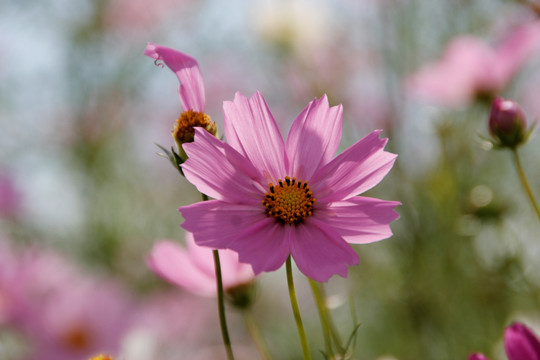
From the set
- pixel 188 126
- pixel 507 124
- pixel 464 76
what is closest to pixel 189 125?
pixel 188 126

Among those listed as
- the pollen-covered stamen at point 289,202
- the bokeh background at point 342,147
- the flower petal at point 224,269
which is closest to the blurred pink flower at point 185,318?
the bokeh background at point 342,147

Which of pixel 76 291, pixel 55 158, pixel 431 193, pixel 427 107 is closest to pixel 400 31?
pixel 427 107

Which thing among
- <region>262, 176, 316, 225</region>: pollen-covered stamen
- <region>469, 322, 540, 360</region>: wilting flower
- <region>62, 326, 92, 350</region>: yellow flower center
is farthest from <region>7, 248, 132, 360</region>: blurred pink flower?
<region>469, 322, 540, 360</region>: wilting flower

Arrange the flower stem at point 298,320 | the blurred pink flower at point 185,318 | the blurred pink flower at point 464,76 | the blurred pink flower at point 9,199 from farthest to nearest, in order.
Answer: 1. the blurred pink flower at point 9,199
2. the blurred pink flower at point 185,318
3. the blurred pink flower at point 464,76
4. the flower stem at point 298,320

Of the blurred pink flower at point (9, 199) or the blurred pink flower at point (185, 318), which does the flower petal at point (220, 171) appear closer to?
the blurred pink flower at point (185, 318)

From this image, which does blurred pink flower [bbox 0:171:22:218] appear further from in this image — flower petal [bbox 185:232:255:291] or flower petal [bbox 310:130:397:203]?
flower petal [bbox 310:130:397:203]

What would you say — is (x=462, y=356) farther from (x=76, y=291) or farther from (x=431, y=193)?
(x=76, y=291)
